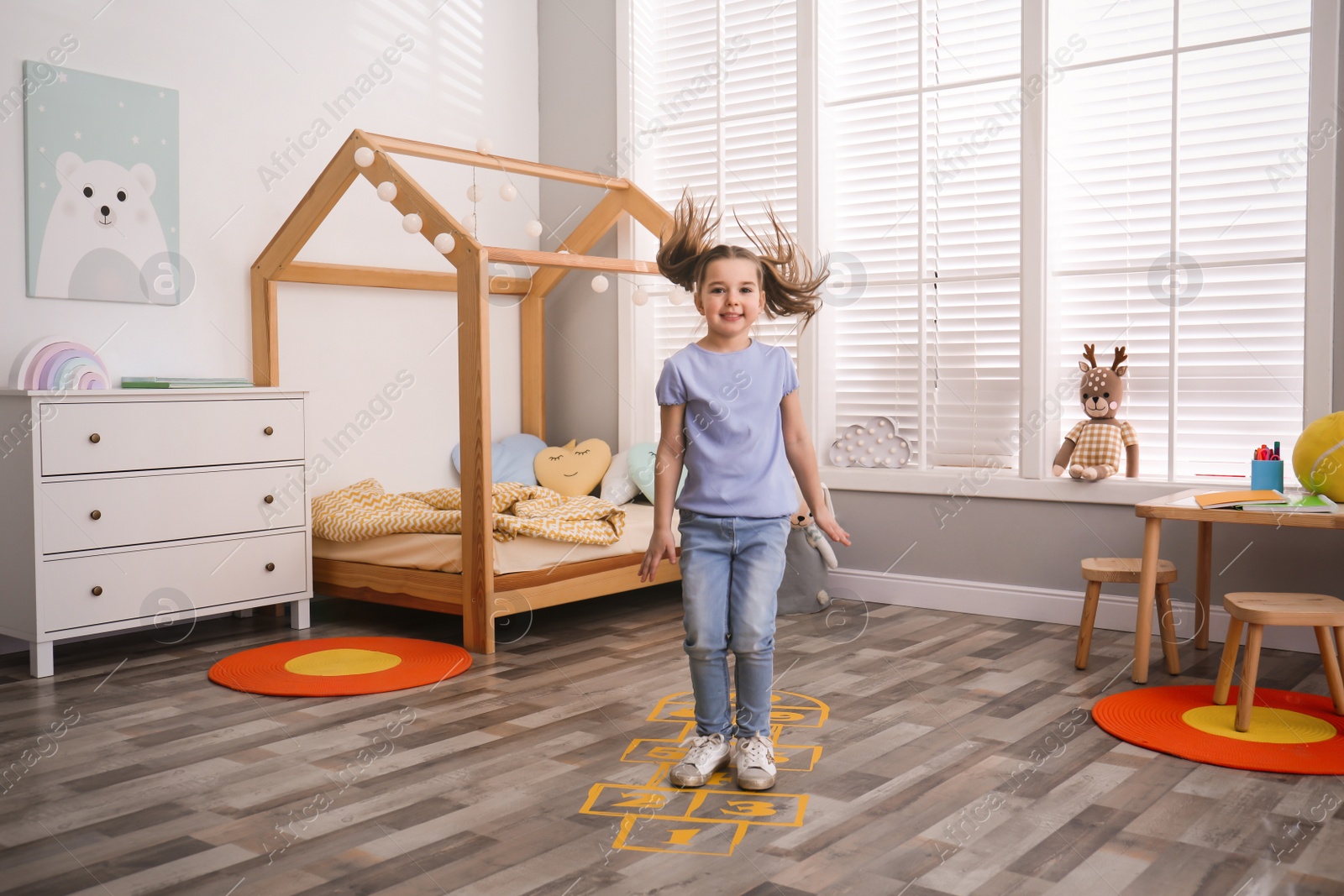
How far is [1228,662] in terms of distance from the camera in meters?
2.58

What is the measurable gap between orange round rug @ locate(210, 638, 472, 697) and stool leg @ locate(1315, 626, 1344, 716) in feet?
7.10

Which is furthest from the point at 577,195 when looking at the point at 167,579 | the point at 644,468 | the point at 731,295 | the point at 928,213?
the point at 731,295

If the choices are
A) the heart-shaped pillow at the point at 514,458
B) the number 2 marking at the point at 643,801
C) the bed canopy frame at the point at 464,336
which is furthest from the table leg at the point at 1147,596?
the heart-shaped pillow at the point at 514,458

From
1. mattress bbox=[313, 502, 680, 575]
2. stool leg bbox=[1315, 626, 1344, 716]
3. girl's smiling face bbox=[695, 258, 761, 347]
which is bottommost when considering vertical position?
stool leg bbox=[1315, 626, 1344, 716]

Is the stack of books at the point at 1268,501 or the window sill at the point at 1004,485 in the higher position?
the stack of books at the point at 1268,501

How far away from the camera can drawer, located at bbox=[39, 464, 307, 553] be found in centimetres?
306

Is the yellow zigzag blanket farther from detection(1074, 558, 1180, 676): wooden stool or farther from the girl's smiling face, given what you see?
detection(1074, 558, 1180, 676): wooden stool

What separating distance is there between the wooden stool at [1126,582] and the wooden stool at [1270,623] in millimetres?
357

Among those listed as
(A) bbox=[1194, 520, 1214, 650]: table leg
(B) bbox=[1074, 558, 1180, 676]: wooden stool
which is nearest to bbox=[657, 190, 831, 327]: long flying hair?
(B) bbox=[1074, 558, 1180, 676]: wooden stool

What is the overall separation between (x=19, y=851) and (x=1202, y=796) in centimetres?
212

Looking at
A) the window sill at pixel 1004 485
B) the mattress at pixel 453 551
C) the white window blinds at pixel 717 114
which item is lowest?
the mattress at pixel 453 551

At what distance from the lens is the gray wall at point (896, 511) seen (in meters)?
3.35

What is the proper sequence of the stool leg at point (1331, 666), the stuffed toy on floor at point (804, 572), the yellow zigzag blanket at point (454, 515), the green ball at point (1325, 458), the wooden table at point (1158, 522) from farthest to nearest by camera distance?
the stuffed toy on floor at point (804, 572) < the yellow zigzag blanket at point (454, 515) < the green ball at point (1325, 458) < the wooden table at point (1158, 522) < the stool leg at point (1331, 666)

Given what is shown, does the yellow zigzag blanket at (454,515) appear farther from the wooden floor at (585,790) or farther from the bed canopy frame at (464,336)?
the wooden floor at (585,790)
